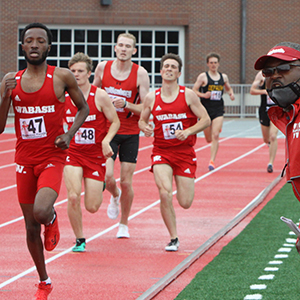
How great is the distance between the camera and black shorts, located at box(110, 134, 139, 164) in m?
7.98

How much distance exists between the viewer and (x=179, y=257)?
683cm

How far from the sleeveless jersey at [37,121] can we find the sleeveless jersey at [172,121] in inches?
87.5

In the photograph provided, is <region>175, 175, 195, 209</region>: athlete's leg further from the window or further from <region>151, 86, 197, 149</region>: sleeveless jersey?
the window

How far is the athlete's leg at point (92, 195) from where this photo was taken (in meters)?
6.99

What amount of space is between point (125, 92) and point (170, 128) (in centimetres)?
97

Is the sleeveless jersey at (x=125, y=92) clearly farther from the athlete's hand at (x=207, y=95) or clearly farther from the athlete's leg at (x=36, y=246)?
the athlete's hand at (x=207, y=95)

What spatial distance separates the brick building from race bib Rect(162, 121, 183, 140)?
25.2 metres

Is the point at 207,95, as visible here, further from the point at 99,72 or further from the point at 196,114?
the point at 196,114

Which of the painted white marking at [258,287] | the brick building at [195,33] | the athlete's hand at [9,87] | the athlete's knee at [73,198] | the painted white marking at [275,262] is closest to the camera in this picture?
the athlete's hand at [9,87]

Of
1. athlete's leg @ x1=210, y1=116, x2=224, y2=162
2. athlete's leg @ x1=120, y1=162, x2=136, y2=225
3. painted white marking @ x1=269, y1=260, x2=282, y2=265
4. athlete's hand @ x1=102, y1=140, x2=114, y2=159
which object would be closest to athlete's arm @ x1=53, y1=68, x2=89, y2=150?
athlete's hand @ x1=102, y1=140, x2=114, y2=159

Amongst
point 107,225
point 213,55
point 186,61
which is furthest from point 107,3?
point 107,225

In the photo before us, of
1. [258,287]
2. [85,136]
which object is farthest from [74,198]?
[258,287]

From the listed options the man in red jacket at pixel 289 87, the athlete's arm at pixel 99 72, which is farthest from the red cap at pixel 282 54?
the athlete's arm at pixel 99 72

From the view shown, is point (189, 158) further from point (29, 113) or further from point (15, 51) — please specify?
point (15, 51)
